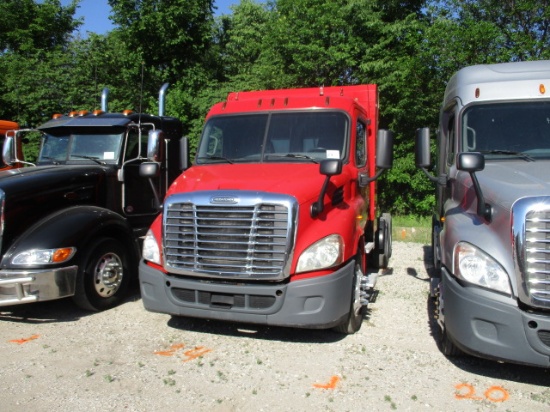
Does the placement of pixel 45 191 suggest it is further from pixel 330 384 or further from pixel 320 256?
pixel 330 384

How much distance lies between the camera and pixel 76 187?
20.5 feet

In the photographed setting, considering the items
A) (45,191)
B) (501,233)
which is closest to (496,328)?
(501,233)

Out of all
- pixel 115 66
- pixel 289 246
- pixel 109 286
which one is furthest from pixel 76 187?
pixel 115 66

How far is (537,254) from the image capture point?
3.57 metres

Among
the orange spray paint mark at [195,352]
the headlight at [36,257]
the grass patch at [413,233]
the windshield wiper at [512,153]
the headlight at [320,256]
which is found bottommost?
the orange spray paint mark at [195,352]

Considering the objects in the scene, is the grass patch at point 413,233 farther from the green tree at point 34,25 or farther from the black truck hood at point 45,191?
the green tree at point 34,25

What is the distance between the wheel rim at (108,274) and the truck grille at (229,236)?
1548 mm

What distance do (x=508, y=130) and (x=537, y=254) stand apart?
1.94m

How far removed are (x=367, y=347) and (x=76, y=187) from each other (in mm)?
4038

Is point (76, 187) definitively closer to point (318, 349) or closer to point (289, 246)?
point (289, 246)

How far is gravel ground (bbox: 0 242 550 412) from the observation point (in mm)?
3758

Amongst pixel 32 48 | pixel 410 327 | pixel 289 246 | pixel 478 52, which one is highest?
pixel 32 48

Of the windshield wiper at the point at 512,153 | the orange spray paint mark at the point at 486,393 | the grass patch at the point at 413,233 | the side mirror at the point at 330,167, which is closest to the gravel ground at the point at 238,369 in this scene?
the orange spray paint mark at the point at 486,393

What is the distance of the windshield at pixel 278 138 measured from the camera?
17.9ft
